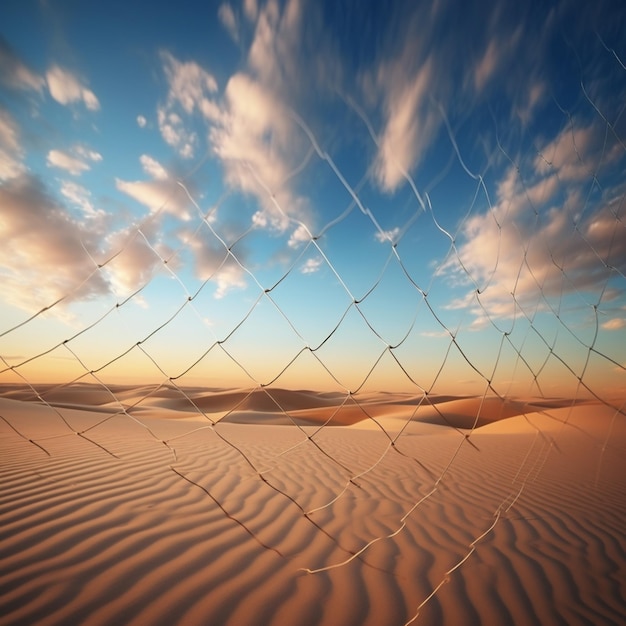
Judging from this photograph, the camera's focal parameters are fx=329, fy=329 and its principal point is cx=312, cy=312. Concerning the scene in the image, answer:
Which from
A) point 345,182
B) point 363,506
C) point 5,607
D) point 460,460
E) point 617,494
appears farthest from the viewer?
point 460,460

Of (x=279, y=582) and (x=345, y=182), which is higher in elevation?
(x=345, y=182)

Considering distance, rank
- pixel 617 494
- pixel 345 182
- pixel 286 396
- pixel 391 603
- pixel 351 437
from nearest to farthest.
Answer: pixel 391 603, pixel 345 182, pixel 617 494, pixel 351 437, pixel 286 396

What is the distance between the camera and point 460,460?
6328 millimetres

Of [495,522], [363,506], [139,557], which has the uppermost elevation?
[495,522]

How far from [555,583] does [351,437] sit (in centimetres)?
766

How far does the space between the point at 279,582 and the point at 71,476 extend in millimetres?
2898

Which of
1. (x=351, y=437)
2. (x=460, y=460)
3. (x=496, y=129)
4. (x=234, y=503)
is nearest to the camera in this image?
(x=234, y=503)

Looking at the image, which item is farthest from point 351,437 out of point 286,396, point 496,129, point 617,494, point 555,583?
point 286,396

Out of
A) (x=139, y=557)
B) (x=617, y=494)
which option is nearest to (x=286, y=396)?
(x=617, y=494)

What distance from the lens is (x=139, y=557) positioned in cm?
208

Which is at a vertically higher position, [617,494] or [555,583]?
[617,494]

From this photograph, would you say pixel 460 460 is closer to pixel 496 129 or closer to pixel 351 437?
pixel 351 437

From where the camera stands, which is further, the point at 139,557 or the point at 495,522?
the point at 495,522

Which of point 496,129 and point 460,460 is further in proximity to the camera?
point 460,460
